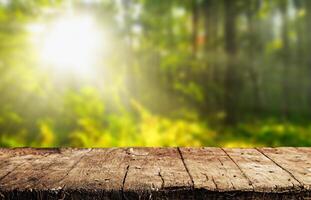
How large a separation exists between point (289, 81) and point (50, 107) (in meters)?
21.3

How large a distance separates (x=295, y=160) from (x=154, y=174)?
1.63 ft

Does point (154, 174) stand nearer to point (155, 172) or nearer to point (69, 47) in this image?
point (155, 172)

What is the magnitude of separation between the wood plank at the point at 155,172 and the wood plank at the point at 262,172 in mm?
172

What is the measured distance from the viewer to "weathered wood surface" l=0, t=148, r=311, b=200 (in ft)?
2.82

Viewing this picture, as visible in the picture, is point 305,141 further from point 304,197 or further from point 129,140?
point 304,197

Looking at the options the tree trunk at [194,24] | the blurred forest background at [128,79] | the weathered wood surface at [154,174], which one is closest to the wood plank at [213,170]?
the weathered wood surface at [154,174]

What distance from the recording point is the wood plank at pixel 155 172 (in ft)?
2.83

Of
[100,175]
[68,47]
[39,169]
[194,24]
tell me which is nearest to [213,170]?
[100,175]

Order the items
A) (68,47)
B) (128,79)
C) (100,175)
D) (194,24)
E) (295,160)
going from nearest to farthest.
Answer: (100,175) → (295,160) → (68,47) → (128,79) → (194,24)

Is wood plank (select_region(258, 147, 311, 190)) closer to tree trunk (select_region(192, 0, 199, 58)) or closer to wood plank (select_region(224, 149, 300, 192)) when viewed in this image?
wood plank (select_region(224, 149, 300, 192))

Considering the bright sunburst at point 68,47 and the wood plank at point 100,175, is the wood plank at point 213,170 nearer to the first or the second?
the wood plank at point 100,175

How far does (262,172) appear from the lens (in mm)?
995

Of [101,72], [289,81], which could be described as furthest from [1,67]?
[289,81]

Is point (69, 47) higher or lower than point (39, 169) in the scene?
higher
